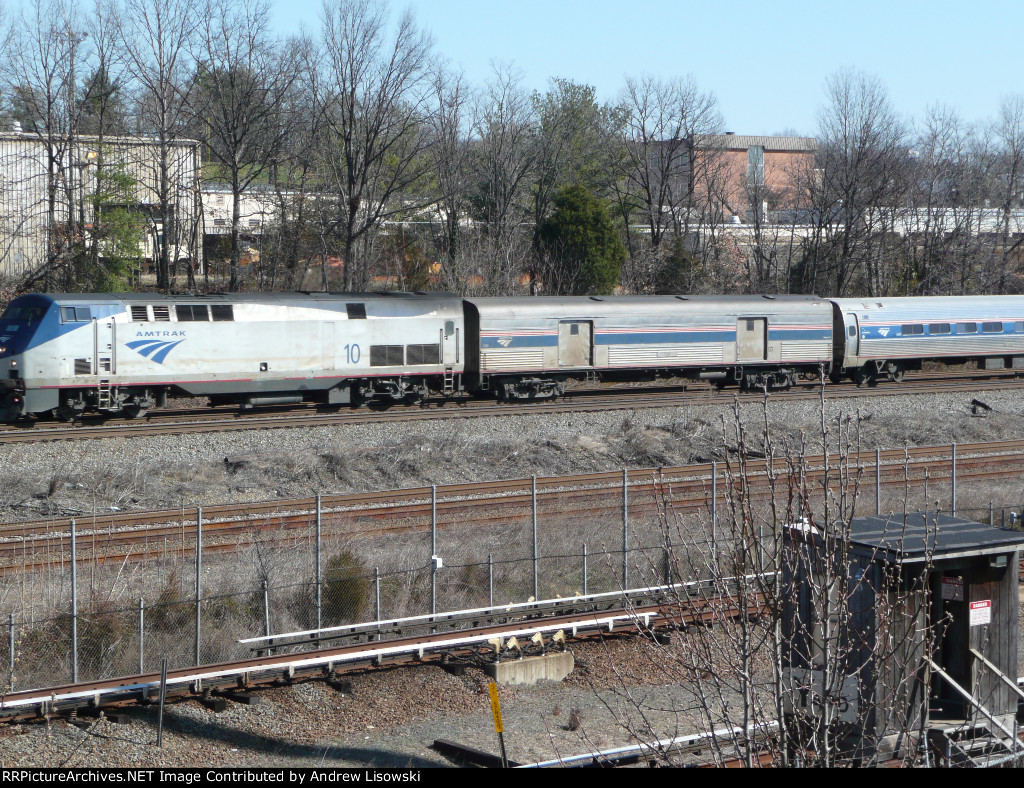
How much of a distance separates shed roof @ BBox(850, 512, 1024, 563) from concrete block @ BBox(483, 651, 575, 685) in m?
4.74

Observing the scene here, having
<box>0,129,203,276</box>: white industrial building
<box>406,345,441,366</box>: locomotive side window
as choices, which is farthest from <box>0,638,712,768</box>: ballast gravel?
<box>0,129,203,276</box>: white industrial building

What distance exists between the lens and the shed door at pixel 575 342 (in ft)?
98.0

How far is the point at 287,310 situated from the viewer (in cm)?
2631

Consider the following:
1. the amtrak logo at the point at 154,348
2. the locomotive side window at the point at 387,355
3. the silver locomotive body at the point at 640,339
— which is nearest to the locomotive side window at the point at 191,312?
the amtrak logo at the point at 154,348

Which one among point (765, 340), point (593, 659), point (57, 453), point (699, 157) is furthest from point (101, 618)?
point (699, 157)

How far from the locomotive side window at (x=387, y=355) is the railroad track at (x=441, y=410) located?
1.32 meters

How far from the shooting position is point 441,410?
91.2 feet

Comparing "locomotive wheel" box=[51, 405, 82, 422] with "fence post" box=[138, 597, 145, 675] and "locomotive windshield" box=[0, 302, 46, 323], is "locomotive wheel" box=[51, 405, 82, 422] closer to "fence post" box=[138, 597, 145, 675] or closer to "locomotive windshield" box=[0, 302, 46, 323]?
"locomotive windshield" box=[0, 302, 46, 323]

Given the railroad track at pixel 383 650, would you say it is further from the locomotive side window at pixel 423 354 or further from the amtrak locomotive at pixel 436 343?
the locomotive side window at pixel 423 354

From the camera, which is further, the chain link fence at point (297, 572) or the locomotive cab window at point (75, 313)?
the locomotive cab window at point (75, 313)

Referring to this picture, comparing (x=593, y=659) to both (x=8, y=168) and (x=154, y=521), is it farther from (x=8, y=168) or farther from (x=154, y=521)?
(x=8, y=168)

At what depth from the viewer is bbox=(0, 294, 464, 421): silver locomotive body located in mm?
23781

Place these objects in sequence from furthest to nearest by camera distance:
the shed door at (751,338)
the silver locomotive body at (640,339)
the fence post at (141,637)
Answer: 1. the shed door at (751,338)
2. the silver locomotive body at (640,339)
3. the fence post at (141,637)

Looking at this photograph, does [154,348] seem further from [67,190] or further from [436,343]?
[67,190]
